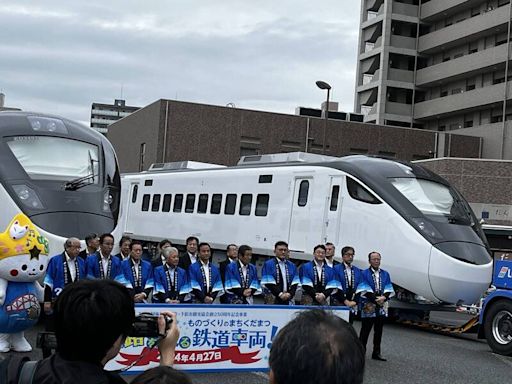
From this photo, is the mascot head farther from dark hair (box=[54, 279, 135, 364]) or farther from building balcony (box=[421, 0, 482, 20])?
building balcony (box=[421, 0, 482, 20])

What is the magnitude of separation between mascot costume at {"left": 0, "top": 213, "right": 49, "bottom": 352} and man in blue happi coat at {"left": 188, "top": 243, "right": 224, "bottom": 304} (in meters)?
2.05

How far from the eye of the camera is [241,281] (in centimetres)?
996

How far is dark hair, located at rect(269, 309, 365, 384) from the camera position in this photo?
6.99 feet

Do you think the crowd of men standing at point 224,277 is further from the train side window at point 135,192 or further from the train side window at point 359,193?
the train side window at point 135,192

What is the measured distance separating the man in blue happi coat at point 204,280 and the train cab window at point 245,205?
9.04 m

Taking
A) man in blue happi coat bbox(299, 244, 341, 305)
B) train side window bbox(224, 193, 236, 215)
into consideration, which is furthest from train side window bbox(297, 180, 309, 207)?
man in blue happi coat bbox(299, 244, 341, 305)

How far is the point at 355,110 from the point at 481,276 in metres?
49.5

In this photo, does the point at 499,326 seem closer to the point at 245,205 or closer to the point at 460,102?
the point at 245,205

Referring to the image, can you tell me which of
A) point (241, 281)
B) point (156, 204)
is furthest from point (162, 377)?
point (156, 204)

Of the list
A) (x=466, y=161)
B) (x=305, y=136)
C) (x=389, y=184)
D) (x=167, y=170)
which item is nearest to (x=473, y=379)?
(x=389, y=184)

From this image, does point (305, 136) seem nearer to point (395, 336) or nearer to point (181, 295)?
point (395, 336)

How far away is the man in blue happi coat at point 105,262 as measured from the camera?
30.9 ft

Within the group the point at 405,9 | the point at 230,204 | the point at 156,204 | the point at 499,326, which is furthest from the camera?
the point at 405,9

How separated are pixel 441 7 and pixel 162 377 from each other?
5665 cm
